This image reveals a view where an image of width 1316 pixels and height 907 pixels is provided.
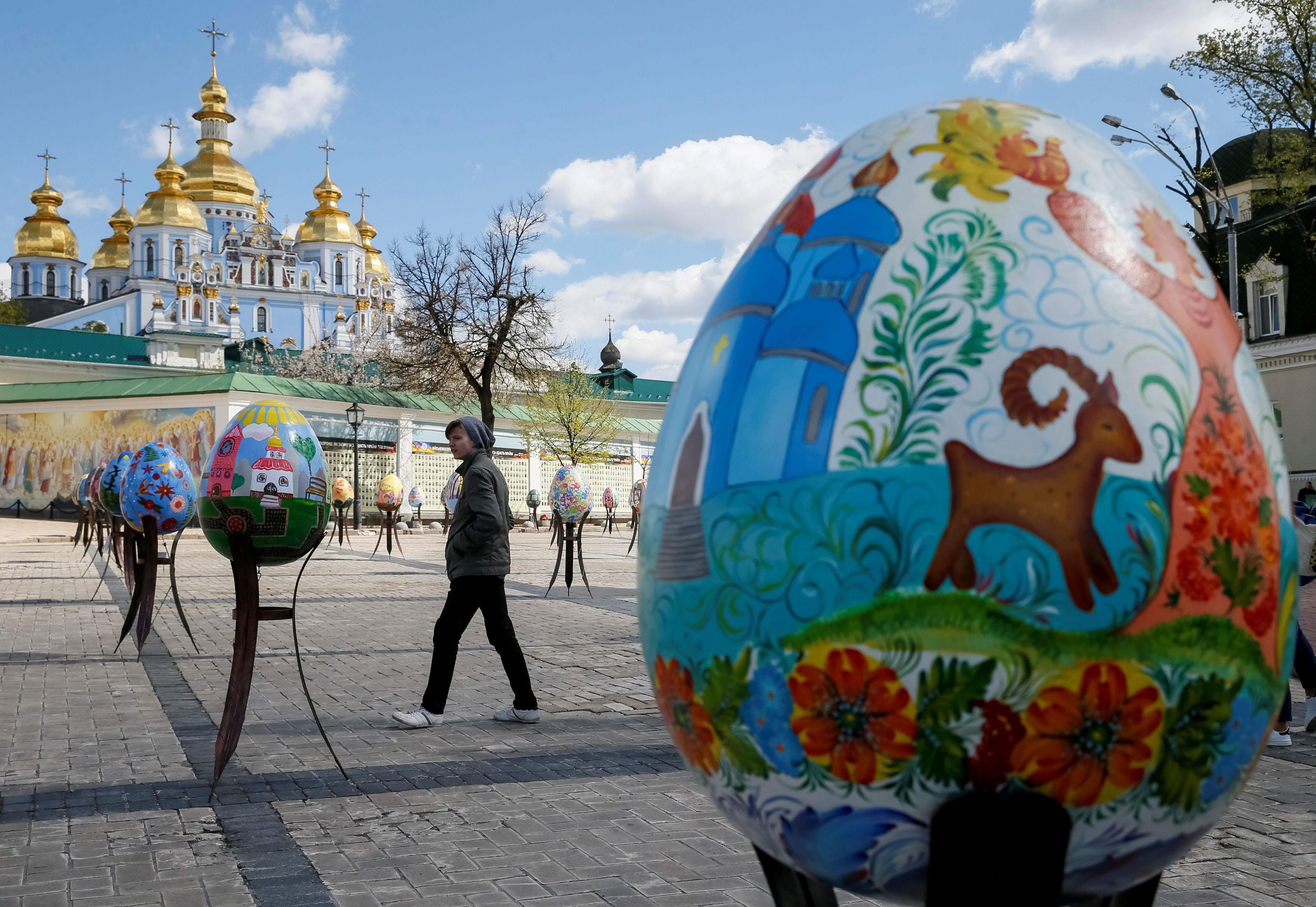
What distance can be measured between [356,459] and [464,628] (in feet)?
102

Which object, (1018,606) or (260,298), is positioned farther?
(260,298)

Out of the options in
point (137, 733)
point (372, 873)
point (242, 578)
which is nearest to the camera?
point (372, 873)

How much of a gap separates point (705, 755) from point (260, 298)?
296ft

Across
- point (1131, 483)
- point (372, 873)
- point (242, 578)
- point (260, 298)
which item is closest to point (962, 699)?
point (1131, 483)

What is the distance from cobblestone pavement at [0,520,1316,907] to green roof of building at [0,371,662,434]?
101 ft

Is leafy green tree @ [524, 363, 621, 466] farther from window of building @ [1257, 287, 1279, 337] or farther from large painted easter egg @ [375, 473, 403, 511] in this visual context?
window of building @ [1257, 287, 1279, 337]

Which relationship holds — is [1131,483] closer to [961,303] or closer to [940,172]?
[961,303]

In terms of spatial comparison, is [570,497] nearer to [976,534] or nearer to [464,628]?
[464,628]

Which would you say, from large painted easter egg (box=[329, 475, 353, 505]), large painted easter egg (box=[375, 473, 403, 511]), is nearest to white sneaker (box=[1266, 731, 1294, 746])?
large painted easter egg (box=[375, 473, 403, 511])

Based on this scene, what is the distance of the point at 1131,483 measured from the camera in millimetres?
1453

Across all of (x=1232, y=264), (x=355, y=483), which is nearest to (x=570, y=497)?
(x=1232, y=264)

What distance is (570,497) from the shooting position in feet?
54.8

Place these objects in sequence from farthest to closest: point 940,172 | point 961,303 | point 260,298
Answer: point 260,298, point 940,172, point 961,303

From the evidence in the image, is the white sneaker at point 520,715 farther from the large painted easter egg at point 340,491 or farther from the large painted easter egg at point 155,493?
the large painted easter egg at point 340,491
